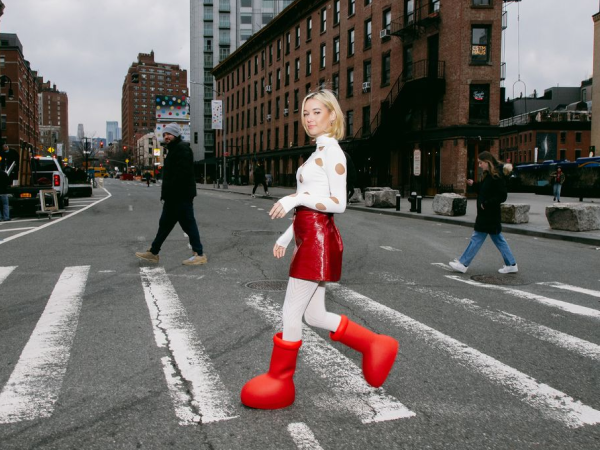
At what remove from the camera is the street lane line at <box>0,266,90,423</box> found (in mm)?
3211

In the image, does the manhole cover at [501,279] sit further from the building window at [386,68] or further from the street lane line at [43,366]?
the building window at [386,68]

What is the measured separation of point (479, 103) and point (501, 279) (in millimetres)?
26309

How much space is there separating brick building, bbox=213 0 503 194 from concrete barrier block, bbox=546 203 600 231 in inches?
446

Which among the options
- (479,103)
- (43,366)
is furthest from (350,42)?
(43,366)

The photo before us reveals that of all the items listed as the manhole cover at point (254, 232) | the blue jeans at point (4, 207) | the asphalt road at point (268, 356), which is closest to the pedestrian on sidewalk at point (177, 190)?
the asphalt road at point (268, 356)

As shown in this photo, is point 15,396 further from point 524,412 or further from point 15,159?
point 15,159

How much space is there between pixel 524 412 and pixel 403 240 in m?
8.98

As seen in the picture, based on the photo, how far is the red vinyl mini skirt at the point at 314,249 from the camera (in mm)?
3215

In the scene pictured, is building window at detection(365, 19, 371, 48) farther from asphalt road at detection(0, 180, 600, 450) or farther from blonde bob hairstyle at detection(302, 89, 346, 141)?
blonde bob hairstyle at detection(302, 89, 346, 141)

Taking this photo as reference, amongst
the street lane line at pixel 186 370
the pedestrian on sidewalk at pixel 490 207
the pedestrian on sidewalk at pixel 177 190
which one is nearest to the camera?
the street lane line at pixel 186 370

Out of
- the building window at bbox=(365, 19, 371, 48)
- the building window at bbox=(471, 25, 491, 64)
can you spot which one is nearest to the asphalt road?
the building window at bbox=(471, 25, 491, 64)

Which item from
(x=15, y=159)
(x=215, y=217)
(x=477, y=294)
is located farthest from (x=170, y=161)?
(x=15, y=159)

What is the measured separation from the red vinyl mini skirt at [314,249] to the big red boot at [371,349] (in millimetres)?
412

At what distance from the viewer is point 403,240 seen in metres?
12.1
